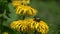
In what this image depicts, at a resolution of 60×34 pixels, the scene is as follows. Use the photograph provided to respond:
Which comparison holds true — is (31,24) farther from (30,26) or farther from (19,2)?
(19,2)

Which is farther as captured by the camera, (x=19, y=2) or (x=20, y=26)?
(x=19, y=2)

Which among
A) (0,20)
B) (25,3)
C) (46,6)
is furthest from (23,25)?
(46,6)

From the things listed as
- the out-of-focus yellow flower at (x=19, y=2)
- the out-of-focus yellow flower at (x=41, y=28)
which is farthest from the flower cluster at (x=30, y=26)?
the out-of-focus yellow flower at (x=19, y=2)

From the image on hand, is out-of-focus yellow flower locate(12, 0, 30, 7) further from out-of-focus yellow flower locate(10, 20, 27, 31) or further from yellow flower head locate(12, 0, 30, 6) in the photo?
out-of-focus yellow flower locate(10, 20, 27, 31)

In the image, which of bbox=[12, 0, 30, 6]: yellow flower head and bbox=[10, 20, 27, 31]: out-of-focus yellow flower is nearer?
bbox=[10, 20, 27, 31]: out-of-focus yellow flower

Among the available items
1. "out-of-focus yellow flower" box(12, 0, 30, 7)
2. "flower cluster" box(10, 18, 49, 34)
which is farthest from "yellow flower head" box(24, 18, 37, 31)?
"out-of-focus yellow flower" box(12, 0, 30, 7)

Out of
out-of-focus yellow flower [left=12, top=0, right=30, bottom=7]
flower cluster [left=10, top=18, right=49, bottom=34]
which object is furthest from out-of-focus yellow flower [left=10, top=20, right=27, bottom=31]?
out-of-focus yellow flower [left=12, top=0, right=30, bottom=7]

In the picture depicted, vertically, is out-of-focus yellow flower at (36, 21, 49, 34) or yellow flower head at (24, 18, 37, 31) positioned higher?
yellow flower head at (24, 18, 37, 31)

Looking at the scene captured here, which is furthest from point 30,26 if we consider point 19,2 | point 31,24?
point 19,2

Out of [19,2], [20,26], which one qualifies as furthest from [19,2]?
[20,26]

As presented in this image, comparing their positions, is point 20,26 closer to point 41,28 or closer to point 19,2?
point 41,28

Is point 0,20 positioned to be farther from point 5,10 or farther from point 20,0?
point 20,0
